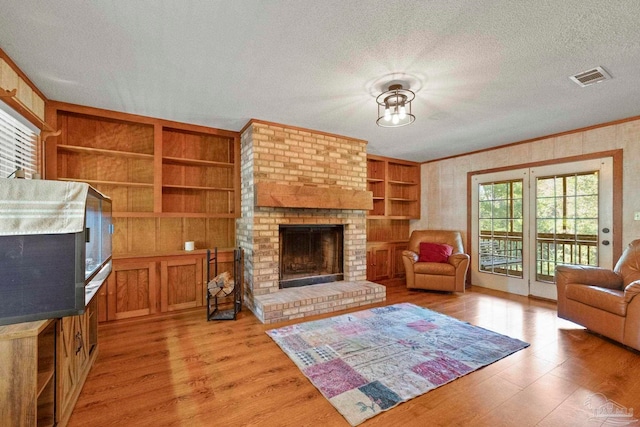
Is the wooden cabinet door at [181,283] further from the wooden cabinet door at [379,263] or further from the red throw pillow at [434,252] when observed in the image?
the red throw pillow at [434,252]

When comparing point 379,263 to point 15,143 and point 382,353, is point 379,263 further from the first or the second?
point 15,143

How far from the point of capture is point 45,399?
1552 millimetres

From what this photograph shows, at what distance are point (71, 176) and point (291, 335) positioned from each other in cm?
311

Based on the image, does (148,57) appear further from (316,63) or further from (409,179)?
(409,179)

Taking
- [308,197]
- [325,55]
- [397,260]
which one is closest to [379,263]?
[397,260]

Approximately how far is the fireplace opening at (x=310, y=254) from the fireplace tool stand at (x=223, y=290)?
0.63m

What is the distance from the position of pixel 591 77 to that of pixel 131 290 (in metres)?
5.06

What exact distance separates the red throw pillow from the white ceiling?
224cm

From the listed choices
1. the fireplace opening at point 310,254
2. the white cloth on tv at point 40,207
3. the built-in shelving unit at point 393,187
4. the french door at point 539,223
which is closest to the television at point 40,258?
the white cloth on tv at point 40,207

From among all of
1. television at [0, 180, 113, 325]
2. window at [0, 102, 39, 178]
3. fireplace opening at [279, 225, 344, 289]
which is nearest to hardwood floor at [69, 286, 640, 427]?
television at [0, 180, 113, 325]

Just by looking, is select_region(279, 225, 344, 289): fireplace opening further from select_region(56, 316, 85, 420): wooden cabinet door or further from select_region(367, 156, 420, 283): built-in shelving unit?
select_region(56, 316, 85, 420): wooden cabinet door

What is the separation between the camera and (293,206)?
143 inches

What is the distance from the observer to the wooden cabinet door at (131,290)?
10.4ft

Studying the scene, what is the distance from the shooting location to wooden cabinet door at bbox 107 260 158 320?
3158 mm
